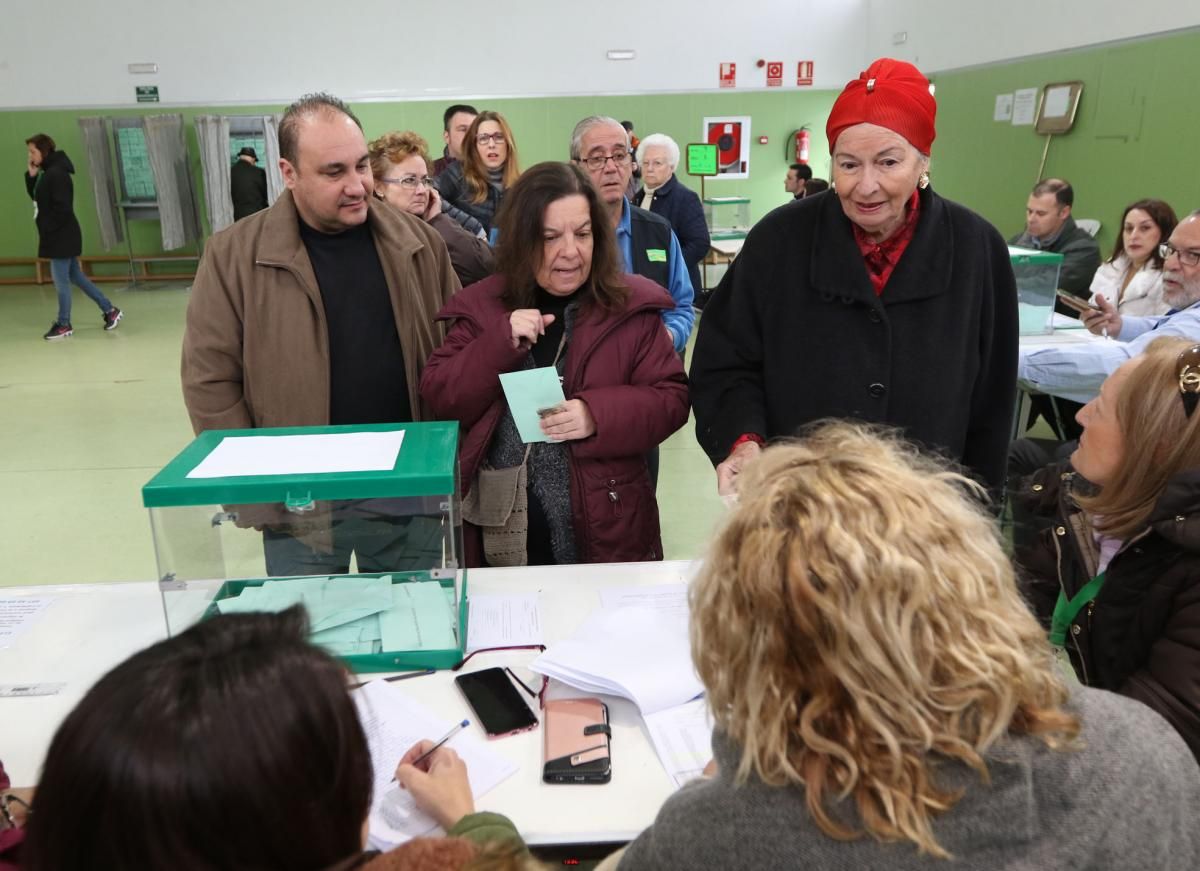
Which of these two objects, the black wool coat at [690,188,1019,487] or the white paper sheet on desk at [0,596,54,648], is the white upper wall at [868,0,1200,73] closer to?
the black wool coat at [690,188,1019,487]

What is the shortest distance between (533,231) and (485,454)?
1.79 ft

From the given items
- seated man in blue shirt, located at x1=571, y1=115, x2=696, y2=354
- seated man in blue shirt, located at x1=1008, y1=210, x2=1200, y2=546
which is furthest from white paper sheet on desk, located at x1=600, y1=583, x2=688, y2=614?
seated man in blue shirt, located at x1=1008, y1=210, x2=1200, y2=546

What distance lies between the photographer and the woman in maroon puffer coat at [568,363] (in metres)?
2.07

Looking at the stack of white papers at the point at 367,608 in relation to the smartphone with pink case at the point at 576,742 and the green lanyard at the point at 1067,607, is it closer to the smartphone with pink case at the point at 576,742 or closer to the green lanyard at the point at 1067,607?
the smartphone with pink case at the point at 576,742

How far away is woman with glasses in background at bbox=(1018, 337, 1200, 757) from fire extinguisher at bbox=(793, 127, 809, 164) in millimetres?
8711

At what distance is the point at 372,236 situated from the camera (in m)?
2.30

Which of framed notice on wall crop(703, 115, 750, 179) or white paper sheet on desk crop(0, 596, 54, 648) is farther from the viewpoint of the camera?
framed notice on wall crop(703, 115, 750, 179)

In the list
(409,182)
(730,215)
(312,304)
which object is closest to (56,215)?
(409,182)

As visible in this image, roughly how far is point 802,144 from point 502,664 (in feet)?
30.2

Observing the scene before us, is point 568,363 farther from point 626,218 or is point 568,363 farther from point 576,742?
point 626,218

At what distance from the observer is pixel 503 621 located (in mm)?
1746

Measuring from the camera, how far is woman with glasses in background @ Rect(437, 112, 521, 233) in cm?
373

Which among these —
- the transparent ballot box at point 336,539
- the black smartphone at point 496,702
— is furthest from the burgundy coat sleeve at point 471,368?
the black smartphone at point 496,702

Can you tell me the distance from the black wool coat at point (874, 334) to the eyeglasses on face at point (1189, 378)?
403 millimetres
